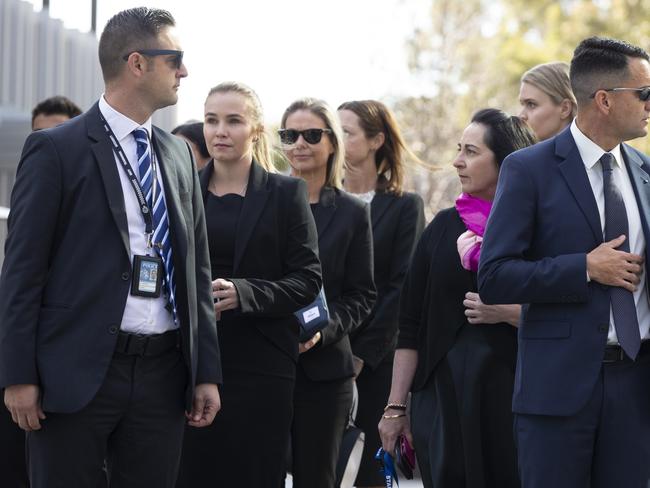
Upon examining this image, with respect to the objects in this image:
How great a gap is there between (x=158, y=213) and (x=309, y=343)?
5.71 ft

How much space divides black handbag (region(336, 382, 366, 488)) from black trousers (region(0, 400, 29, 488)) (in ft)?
5.17

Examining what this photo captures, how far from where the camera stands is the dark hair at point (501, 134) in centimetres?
570

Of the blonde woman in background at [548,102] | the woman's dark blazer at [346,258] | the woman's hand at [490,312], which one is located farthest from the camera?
the blonde woman in background at [548,102]

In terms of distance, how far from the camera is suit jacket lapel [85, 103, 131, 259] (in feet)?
14.7

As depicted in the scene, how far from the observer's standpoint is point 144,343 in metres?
4.52

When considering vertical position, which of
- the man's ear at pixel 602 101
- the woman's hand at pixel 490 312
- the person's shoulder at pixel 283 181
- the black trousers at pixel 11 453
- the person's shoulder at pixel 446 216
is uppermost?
the man's ear at pixel 602 101

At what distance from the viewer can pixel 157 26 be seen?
15.7 feet

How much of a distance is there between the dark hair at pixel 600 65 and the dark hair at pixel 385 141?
274 centimetres

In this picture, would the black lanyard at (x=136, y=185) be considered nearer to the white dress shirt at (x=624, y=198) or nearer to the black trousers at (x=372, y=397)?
the white dress shirt at (x=624, y=198)

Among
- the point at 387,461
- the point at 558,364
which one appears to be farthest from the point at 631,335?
the point at 387,461

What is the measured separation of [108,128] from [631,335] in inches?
80.4

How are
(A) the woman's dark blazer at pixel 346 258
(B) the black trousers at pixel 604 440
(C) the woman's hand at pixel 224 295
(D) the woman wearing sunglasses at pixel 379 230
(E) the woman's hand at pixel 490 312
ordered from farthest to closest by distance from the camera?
(D) the woman wearing sunglasses at pixel 379 230, (A) the woman's dark blazer at pixel 346 258, (C) the woman's hand at pixel 224 295, (E) the woman's hand at pixel 490 312, (B) the black trousers at pixel 604 440

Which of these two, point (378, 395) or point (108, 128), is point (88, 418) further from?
point (378, 395)

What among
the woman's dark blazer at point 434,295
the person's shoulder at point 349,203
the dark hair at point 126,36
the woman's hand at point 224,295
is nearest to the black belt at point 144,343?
the woman's hand at point 224,295
